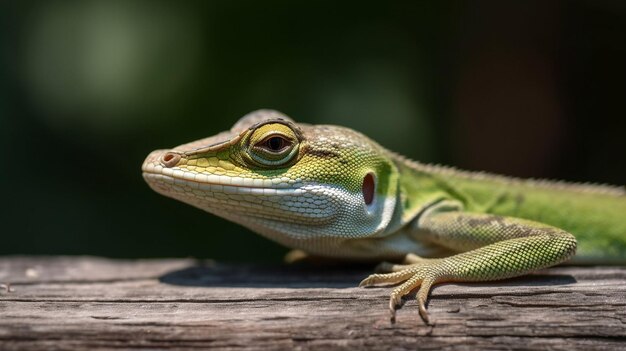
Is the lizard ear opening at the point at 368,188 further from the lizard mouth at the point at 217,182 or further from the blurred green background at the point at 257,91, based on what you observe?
the blurred green background at the point at 257,91

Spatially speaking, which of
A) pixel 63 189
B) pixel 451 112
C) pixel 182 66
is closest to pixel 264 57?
pixel 182 66

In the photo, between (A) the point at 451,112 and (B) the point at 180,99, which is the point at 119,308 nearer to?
(B) the point at 180,99

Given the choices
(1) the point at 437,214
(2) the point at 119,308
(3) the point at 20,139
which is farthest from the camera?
(3) the point at 20,139

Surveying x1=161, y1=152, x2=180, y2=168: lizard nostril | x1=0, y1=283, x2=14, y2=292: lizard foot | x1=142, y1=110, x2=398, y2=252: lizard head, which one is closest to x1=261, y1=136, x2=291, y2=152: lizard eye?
x1=142, y1=110, x2=398, y2=252: lizard head

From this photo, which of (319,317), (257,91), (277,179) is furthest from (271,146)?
(257,91)

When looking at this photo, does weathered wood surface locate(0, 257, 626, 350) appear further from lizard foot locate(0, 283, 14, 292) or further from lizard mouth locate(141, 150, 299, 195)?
lizard mouth locate(141, 150, 299, 195)

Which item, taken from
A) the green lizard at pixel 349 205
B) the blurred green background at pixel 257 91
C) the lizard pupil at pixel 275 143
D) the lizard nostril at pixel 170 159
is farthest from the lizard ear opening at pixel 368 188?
the blurred green background at pixel 257 91
